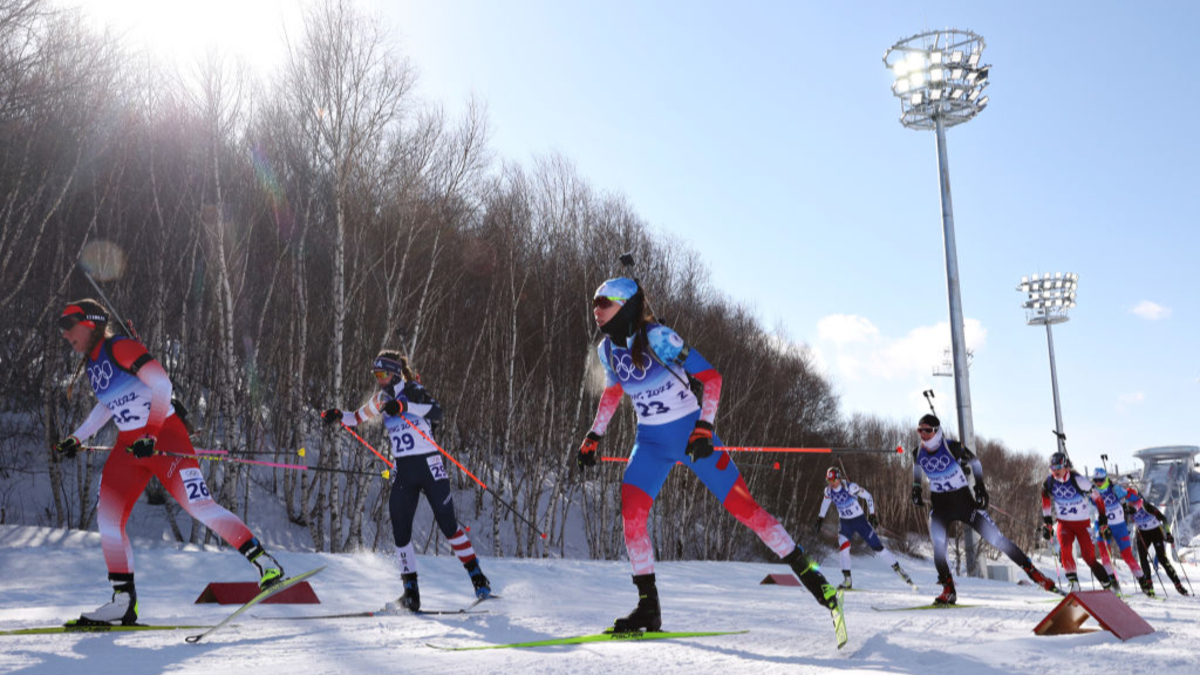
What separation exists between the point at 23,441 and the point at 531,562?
15.6m

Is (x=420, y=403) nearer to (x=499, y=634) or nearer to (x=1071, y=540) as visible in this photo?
(x=499, y=634)

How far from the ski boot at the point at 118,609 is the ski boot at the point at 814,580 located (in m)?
4.12

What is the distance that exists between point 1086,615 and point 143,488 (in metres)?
5.78

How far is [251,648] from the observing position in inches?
171

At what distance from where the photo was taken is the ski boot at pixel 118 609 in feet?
17.0

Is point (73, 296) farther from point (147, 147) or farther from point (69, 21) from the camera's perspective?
point (69, 21)

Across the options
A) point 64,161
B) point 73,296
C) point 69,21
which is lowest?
point 73,296

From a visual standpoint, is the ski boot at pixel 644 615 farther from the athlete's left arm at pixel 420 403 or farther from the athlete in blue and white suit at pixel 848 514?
the athlete in blue and white suit at pixel 848 514

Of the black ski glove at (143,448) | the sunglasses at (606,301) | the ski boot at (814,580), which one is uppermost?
the sunglasses at (606,301)

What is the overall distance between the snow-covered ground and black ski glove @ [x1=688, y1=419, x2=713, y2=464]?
39.0 inches

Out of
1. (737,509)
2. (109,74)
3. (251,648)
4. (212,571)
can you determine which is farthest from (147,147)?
(737,509)

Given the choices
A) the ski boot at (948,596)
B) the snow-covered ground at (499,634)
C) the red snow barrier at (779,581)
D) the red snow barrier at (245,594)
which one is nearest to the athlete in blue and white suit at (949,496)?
the ski boot at (948,596)

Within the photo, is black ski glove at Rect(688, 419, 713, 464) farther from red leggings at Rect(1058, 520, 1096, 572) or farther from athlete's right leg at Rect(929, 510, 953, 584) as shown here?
red leggings at Rect(1058, 520, 1096, 572)

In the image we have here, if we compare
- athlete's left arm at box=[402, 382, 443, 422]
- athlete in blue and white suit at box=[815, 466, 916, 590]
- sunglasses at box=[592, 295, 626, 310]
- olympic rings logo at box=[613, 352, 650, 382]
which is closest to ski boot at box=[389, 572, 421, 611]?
athlete's left arm at box=[402, 382, 443, 422]
